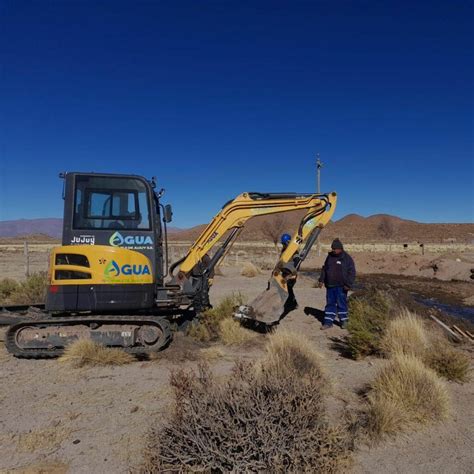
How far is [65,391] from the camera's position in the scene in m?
6.17

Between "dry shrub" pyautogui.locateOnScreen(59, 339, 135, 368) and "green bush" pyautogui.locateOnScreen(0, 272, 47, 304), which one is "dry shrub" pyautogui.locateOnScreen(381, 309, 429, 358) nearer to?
"dry shrub" pyautogui.locateOnScreen(59, 339, 135, 368)

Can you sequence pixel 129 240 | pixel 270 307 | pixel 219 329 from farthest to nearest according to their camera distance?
pixel 219 329 → pixel 270 307 → pixel 129 240

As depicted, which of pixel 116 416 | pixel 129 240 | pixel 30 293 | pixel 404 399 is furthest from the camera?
pixel 30 293

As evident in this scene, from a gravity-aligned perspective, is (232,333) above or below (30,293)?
below

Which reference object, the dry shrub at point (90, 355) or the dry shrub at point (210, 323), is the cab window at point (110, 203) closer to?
the dry shrub at point (90, 355)

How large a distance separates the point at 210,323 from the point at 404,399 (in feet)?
16.2

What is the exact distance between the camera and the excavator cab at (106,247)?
301 inches

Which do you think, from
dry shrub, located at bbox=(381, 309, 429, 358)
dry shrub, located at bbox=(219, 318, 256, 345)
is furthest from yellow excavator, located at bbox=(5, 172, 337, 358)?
dry shrub, located at bbox=(381, 309, 429, 358)

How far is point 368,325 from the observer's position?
8469mm

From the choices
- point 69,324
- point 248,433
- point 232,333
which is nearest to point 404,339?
point 232,333

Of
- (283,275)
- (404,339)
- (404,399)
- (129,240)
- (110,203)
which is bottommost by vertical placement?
(404,399)

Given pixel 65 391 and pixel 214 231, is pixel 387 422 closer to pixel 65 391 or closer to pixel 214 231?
pixel 65 391

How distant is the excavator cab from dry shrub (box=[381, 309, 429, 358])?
421 centimetres

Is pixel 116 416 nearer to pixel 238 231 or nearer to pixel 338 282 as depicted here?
pixel 238 231
